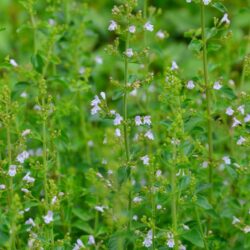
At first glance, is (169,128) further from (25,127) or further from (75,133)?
(75,133)

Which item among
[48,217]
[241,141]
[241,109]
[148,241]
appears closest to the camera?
[48,217]

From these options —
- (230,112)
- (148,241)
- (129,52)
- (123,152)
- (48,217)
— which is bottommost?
(148,241)

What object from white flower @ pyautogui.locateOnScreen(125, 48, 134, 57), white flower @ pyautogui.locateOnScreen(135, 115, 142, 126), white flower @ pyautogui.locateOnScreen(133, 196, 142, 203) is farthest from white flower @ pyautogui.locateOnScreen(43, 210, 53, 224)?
white flower @ pyautogui.locateOnScreen(125, 48, 134, 57)

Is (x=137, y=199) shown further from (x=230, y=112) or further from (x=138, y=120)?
(x=230, y=112)

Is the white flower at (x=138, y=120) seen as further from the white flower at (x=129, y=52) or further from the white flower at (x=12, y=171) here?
the white flower at (x=12, y=171)

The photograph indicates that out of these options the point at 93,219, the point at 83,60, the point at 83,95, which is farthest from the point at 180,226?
the point at 83,60

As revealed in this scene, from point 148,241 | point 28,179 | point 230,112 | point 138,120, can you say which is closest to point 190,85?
point 230,112

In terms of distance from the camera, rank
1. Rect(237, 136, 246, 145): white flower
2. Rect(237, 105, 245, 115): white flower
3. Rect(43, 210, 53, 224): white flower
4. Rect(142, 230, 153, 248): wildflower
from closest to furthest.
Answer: Rect(43, 210, 53, 224): white flower, Rect(142, 230, 153, 248): wildflower, Rect(237, 136, 246, 145): white flower, Rect(237, 105, 245, 115): white flower

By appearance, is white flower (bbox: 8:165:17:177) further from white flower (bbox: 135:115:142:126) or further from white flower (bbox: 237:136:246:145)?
white flower (bbox: 237:136:246:145)
